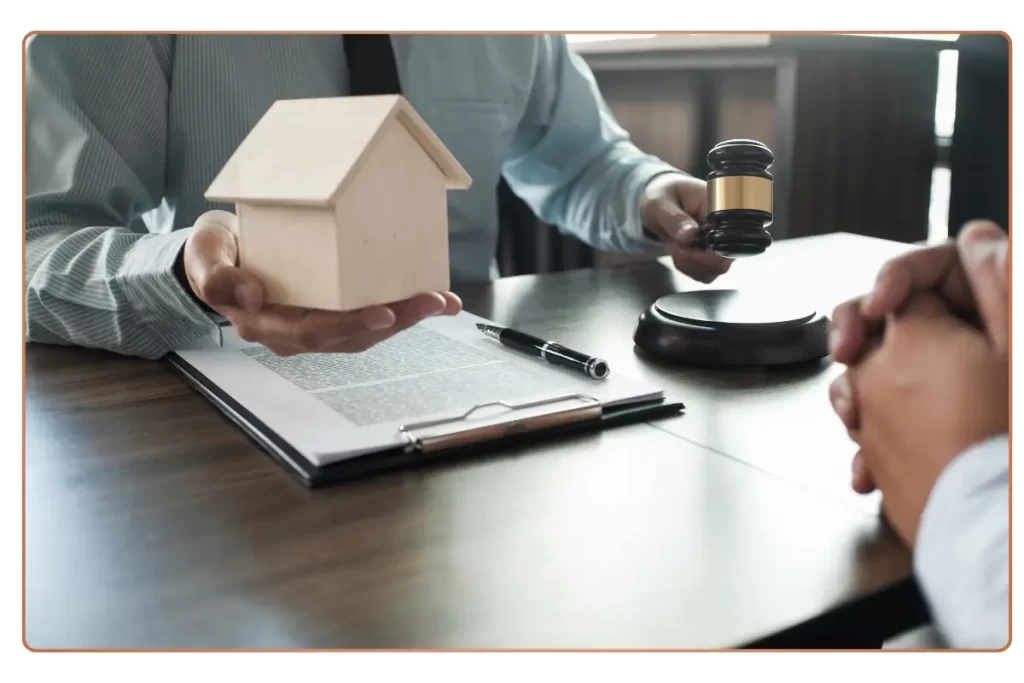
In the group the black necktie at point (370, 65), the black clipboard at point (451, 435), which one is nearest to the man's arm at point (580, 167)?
the black necktie at point (370, 65)

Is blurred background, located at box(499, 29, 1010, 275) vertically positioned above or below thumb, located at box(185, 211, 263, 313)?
above

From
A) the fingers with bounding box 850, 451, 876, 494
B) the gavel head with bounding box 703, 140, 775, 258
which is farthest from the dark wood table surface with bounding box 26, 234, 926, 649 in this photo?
the gavel head with bounding box 703, 140, 775, 258

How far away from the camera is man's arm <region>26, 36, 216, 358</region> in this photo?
0.54 m

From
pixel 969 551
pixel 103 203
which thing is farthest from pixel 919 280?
pixel 103 203

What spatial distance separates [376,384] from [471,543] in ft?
0.62

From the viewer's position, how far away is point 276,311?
488 mm

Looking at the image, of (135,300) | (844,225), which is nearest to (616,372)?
(844,225)

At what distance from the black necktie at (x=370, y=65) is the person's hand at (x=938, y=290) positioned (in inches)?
12.3

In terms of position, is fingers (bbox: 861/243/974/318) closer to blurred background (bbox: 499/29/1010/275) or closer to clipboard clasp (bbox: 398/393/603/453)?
blurred background (bbox: 499/29/1010/275)

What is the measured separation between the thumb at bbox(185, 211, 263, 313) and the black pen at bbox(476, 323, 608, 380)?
191 mm

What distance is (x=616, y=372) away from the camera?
1.92ft

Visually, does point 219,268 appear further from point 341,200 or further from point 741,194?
point 741,194

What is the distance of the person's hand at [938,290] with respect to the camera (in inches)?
16.0

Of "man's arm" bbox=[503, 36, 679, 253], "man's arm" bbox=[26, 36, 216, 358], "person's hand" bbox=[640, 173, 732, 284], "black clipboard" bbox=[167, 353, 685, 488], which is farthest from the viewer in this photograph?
"man's arm" bbox=[503, 36, 679, 253]
